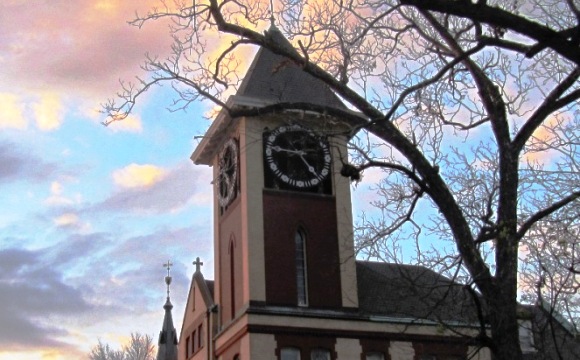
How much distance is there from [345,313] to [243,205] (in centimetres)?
598

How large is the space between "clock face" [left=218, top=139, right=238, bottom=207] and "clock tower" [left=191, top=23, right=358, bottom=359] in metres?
0.05

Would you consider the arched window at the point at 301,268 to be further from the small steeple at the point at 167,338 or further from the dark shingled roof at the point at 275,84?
the small steeple at the point at 167,338

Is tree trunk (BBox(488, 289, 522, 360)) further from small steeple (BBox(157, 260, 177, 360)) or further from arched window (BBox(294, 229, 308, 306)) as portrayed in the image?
small steeple (BBox(157, 260, 177, 360))

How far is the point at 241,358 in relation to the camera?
3469 cm

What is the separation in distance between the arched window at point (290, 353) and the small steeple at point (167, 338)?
20777 millimetres

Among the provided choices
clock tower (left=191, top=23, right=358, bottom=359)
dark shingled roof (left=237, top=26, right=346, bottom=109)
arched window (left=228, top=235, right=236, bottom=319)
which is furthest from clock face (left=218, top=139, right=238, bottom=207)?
dark shingled roof (left=237, top=26, right=346, bottom=109)

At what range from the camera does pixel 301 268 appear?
119 feet

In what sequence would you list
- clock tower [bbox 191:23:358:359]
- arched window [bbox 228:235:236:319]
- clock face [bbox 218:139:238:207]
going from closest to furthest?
1. clock tower [bbox 191:23:358:359]
2. arched window [bbox 228:235:236:319]
3. clock face [bbox 218:139:238:207]

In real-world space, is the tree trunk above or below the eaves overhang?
below

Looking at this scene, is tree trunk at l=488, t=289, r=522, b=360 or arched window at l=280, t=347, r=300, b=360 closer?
tree trunk at l=488, t=289, r=522, b=360

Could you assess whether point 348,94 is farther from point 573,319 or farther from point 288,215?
point 288,215

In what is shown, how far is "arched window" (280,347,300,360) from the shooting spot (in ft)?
113

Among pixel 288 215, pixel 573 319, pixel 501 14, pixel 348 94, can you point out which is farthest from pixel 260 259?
pixel 501 14

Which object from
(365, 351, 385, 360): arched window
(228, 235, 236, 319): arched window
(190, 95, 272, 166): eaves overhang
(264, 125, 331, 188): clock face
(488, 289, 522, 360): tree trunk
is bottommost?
(488, 289, 522, 360): tree trunk
